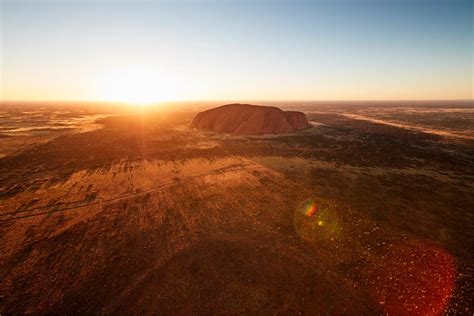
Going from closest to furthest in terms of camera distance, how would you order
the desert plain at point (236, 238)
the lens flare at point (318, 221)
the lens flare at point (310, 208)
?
the desert plain at point (236, 238)
the lens flare at point (318, 221)
the lens flare at point (310, 208)

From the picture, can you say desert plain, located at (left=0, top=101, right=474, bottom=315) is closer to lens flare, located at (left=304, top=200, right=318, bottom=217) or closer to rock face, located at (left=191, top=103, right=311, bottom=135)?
lens flare, located at (left=304, top=200, right=318, bottom=217)

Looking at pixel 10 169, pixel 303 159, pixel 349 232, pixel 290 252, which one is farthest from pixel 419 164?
pixel 10 169

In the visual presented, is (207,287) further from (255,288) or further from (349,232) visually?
(349,232)

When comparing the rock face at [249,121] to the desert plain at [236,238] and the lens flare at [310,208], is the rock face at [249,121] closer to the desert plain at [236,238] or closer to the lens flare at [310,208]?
the desert plain at [236,238]

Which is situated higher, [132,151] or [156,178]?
[132,151]

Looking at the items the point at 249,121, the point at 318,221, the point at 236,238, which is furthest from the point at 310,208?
the point at 249,121

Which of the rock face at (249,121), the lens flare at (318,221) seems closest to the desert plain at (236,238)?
the lens flare at (318,221)

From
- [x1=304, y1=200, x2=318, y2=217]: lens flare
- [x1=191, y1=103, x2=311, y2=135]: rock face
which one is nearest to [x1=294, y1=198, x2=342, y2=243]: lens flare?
[x1=304, y1=200, x2=318, y2=217]: lens flare

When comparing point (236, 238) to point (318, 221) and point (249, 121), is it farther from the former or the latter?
point (249, 121)
